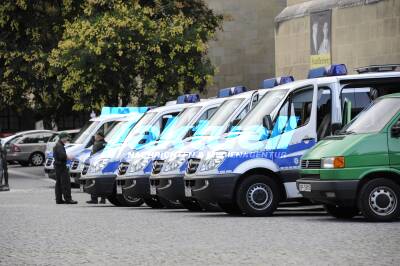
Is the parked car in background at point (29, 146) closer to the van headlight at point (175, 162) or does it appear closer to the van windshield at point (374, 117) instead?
the van headlight at point (175, 162)

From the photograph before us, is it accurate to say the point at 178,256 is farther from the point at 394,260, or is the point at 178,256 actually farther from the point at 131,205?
the point at 131,205

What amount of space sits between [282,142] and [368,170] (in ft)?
7.49

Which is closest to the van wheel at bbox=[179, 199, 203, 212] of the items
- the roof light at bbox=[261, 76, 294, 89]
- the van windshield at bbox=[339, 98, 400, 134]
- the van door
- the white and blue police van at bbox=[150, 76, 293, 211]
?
the white and blue police van at bbox=[150, 76, 293, 211]

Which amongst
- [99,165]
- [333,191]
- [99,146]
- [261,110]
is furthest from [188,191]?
[99,146]

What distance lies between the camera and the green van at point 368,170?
16297 mm

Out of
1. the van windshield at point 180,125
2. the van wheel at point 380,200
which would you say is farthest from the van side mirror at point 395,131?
the van windshield at point 180,125

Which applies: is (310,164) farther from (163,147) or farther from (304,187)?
(163,147)

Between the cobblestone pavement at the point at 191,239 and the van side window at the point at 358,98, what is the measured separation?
174 cm

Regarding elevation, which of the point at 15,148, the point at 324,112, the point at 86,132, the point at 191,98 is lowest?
the point at 15,148

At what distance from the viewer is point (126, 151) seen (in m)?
23.4

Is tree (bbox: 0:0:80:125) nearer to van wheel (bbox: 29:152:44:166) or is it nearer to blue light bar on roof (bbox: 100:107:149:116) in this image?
van wheel (bbox: 29:152:44:166)

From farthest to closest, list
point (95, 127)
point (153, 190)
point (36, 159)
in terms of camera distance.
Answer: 1. point (36, 159)
2. point (95, 127)
3. point (153, 190)

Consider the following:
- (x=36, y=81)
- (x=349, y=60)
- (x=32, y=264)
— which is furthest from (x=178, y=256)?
(x=36, y=81)

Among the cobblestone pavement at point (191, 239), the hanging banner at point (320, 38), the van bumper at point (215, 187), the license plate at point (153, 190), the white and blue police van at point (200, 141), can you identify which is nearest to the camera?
the cobblestone pavement at point (191, 239)
